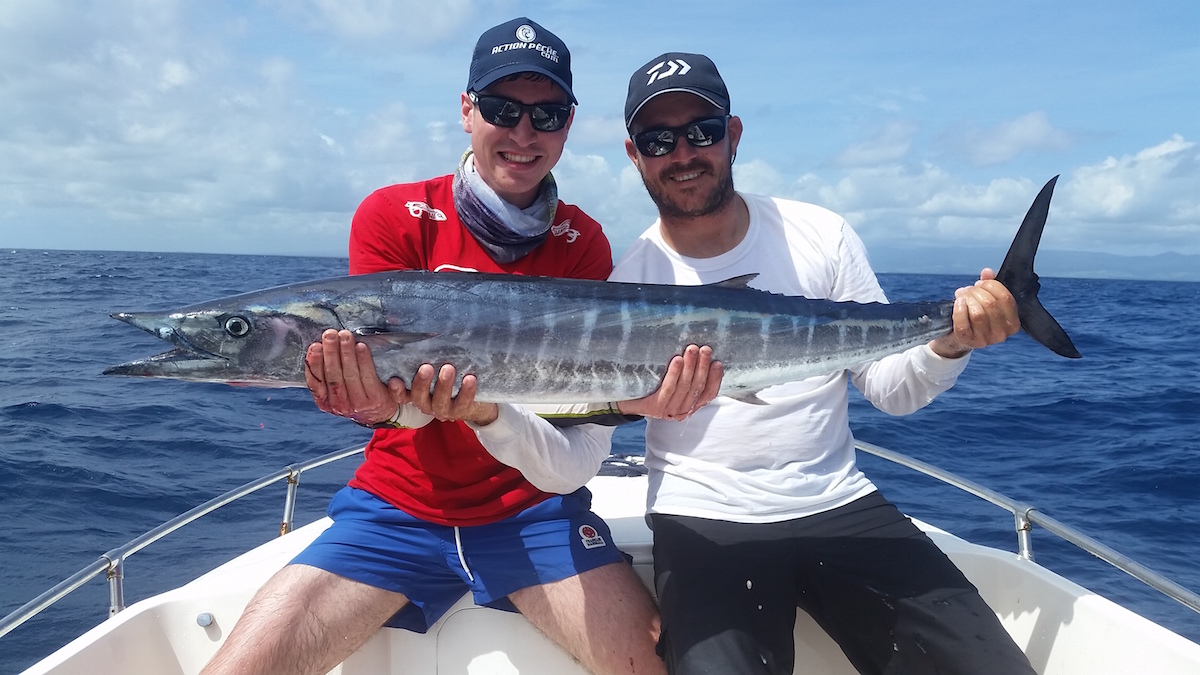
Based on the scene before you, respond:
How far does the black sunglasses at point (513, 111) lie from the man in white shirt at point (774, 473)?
1.48ft

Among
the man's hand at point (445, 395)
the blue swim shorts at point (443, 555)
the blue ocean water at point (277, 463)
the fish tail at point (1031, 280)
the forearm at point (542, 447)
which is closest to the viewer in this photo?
the man's hand at point (445, 395)

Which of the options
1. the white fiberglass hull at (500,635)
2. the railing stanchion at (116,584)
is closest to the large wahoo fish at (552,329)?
the white fiberglass hull at (500,635)

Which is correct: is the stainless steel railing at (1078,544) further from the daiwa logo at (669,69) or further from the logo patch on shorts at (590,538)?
the daiwa logo at (669,69)

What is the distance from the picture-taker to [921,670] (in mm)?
2793

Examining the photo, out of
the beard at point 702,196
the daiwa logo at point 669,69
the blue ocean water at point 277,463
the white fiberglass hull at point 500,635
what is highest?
the daiwa logo at point 669,69

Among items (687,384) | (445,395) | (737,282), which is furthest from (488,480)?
(737,282)

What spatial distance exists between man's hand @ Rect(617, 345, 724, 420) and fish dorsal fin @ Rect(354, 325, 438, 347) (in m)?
0.90

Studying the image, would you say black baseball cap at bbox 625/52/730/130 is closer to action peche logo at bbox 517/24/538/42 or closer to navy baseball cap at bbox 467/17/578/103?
navy baseball cap at bbox 467/17/578/103

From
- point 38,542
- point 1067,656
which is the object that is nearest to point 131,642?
point 1067,656

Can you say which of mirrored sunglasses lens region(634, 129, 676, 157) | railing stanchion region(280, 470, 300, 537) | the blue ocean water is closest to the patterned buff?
mirrored sunglasses lens region(634, 129, 676, 157)

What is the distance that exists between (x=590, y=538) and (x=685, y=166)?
5.69 feet

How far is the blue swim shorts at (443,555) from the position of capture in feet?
10.6

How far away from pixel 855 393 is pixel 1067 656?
12.6 metres

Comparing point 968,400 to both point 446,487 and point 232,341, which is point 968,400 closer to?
point 446,487
